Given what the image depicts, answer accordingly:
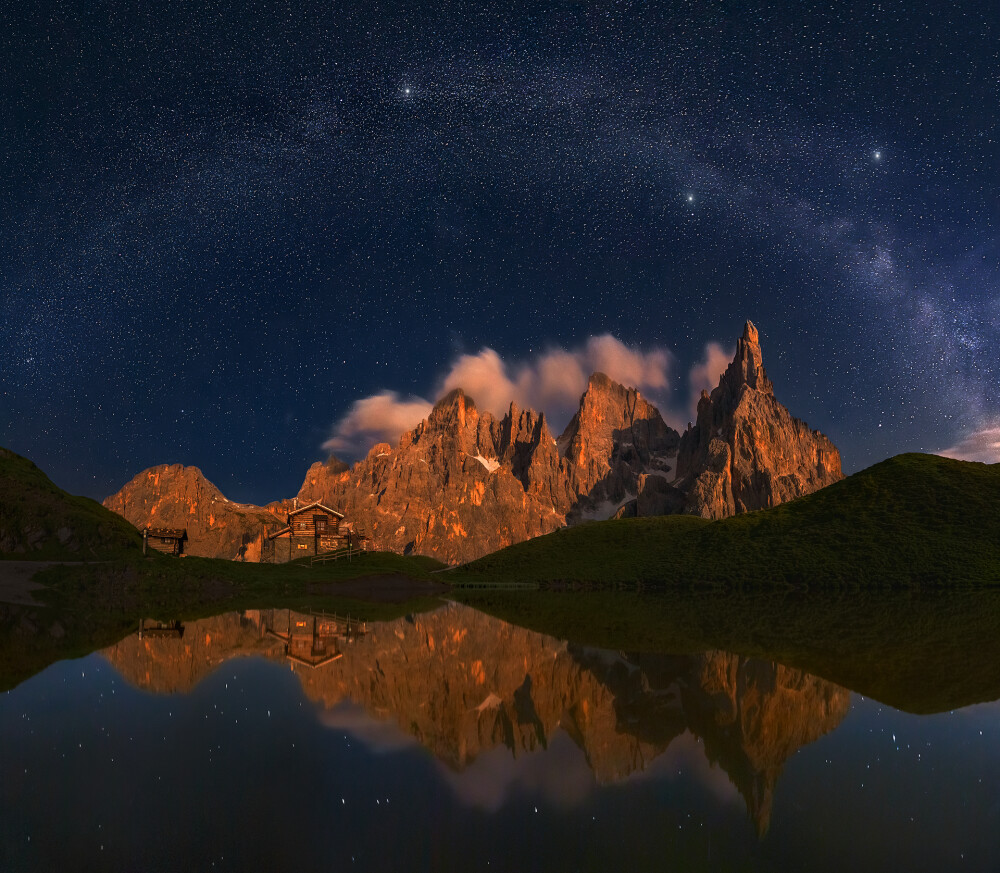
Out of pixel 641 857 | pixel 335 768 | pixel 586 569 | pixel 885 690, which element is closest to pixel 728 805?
pixel 641 857

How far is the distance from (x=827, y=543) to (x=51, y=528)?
102 meters

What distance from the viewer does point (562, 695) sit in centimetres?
1385

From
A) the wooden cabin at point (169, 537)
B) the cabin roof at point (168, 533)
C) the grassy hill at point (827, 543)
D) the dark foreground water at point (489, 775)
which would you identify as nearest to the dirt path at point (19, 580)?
the cabin roof at point (168, 533)

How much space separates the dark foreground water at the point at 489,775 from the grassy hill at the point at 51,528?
6079 cm

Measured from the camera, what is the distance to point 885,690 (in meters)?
14.6

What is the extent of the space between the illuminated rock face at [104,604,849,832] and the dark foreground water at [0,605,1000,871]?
8cm

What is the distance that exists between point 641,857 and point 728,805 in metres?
1.85

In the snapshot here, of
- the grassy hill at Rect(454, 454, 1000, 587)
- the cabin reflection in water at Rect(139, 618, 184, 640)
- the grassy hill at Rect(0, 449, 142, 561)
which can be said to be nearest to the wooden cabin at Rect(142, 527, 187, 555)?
the grassy hill at Rect(0, 449, 142, 561)

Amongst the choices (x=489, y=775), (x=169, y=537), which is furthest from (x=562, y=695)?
(x=169, y=537)

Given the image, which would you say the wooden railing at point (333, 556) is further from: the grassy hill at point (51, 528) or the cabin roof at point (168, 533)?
the grassy hill at point (51, 528)

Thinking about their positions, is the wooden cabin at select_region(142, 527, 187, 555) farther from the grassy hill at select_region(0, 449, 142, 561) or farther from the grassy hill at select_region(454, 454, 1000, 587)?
the grassy hill at select_region(454, 454, 1000, 587)

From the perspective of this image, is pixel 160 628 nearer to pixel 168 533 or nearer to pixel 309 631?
pixel 309 631

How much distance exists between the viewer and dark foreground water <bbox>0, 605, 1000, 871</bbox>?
628 cm

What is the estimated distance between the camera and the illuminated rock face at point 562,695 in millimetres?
9766
